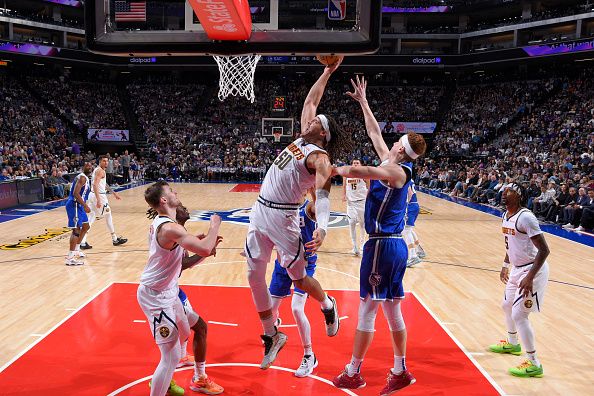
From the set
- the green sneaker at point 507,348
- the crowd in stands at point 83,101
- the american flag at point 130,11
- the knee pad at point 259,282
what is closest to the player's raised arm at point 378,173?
the knee pad at point 259,282

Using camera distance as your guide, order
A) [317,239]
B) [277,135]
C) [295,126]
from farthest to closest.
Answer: [295,126]
[277,135]
[317,239]

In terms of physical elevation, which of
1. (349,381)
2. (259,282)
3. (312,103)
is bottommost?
(349,381)

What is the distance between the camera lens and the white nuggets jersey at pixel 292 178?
4.25 metres

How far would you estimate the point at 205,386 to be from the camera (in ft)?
14.1

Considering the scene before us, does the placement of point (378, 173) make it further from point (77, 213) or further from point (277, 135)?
point (277, 135)

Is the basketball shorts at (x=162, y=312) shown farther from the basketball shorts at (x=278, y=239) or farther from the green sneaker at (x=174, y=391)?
the basketball shorts at (x=278, y=239)

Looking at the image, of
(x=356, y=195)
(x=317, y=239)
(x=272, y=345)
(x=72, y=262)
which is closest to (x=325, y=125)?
(x=317, y=239)

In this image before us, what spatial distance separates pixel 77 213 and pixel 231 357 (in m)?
5.47

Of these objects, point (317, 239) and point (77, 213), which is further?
point (77, 213)

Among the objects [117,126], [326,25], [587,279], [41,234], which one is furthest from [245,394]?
[117,126]

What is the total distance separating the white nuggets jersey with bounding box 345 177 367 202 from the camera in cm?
980

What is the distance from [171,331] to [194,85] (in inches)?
1457

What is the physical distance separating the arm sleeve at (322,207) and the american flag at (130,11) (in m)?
3.44

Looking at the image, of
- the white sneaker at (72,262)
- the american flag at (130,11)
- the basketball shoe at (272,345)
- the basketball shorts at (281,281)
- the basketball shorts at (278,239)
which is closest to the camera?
the basketball shorts at (278,239)
